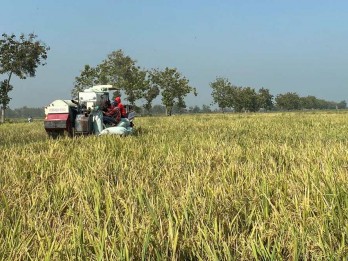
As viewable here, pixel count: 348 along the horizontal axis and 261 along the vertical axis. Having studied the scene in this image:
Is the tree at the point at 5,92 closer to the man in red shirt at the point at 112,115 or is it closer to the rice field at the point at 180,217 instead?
the man in red shirt at the point at 112,115

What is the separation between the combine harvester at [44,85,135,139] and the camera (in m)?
9.24

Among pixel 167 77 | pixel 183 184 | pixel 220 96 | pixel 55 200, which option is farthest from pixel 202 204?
pixel 220 96

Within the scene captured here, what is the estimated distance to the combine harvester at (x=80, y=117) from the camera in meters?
9.24

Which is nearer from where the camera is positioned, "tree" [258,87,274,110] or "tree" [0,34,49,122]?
"tree" [0,34,49,122]

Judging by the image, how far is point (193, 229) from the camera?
2.18 metres

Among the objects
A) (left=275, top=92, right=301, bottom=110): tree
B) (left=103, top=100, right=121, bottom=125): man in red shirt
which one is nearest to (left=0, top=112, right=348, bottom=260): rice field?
(left=103, top=100, right=121, bottom=125): man in red shirt

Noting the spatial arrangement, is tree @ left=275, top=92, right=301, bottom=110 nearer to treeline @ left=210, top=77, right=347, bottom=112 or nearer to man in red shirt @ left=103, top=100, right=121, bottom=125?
treeline @ left=210, top=77, right=347, bottom=112

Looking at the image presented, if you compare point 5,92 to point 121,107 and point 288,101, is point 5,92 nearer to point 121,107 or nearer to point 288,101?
point 121,107

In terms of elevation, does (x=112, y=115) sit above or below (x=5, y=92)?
below

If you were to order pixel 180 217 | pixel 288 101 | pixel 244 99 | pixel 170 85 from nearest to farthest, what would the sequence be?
pixel 180 217
pixel 170 85
pixel 244 99
pixel 288 101

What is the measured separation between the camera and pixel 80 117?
9.33 metres

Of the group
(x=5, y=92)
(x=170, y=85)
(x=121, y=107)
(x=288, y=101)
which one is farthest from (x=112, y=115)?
(x=288, y=101)

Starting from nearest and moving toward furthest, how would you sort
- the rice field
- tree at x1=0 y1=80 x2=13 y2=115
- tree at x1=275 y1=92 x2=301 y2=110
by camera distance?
the rice field, tree at x1=0 y1=80 x2=13 y2=115, tree at x1=275 y1=92 x2=301 y2=110

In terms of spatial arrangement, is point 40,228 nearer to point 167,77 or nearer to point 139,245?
point 139,245
